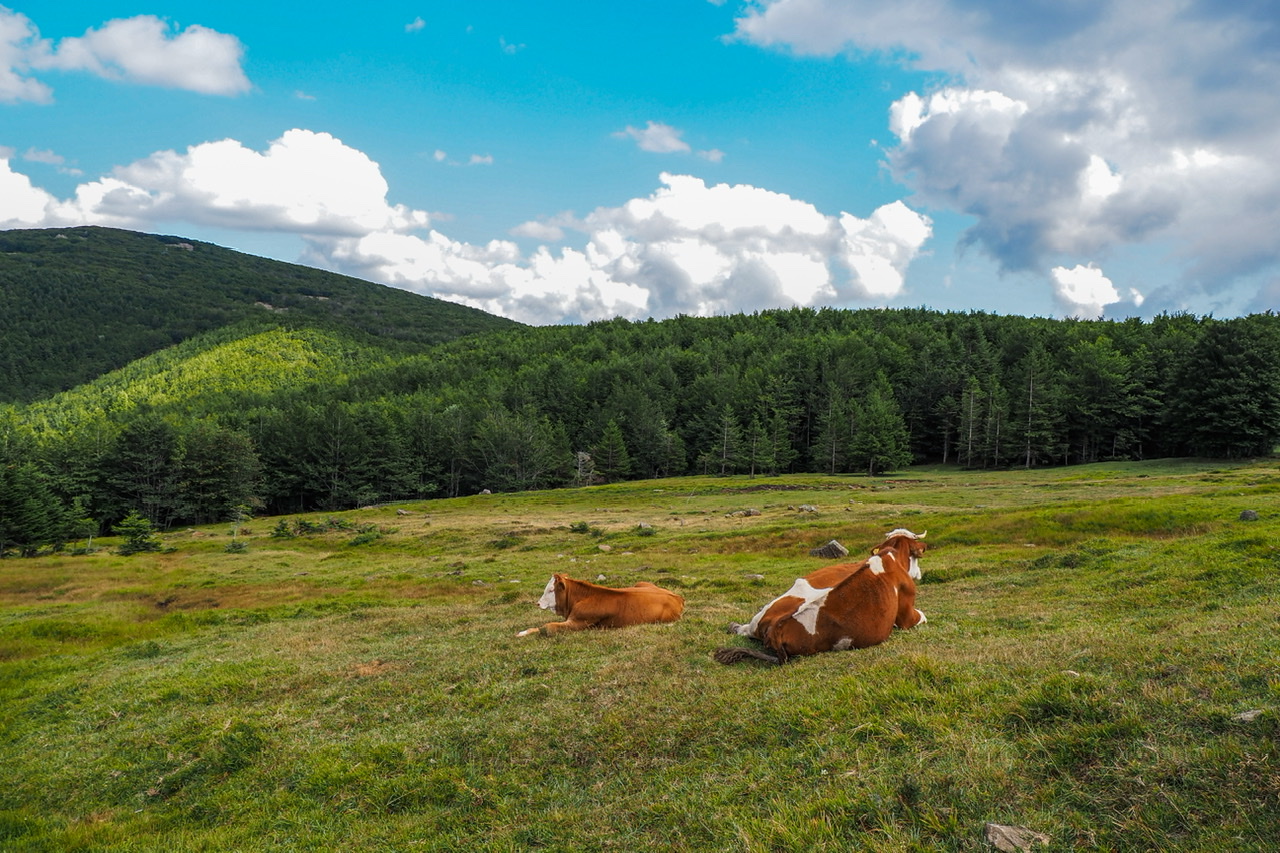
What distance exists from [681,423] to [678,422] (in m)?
0.92

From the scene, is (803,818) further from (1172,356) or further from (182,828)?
(1172,356)

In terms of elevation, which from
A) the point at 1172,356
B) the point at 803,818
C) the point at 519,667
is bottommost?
the point at 519,667

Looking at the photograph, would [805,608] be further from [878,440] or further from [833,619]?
[878,440]

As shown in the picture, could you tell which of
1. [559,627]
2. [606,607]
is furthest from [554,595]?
[606,607]

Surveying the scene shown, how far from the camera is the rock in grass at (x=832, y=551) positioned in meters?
27.3

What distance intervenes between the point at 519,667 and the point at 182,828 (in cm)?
494

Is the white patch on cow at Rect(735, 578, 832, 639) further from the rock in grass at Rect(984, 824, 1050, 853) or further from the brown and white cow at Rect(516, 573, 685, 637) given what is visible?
the rock in grass at Rect(984, 824, 1050, 853)

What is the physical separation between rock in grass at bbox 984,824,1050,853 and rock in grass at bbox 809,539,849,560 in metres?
23.3

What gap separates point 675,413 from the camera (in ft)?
462

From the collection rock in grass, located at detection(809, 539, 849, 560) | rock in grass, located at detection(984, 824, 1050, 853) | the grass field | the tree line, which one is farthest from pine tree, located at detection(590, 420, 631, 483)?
rock in grass, located at detection(984, 824, 1050, 853)

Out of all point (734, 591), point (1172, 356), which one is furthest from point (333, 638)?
point (1172, 356)

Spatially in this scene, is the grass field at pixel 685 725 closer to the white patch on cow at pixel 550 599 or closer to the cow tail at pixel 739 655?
the cow tail at pixel 739 655

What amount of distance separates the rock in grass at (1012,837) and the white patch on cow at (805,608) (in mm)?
5507

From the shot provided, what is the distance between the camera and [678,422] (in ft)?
459
